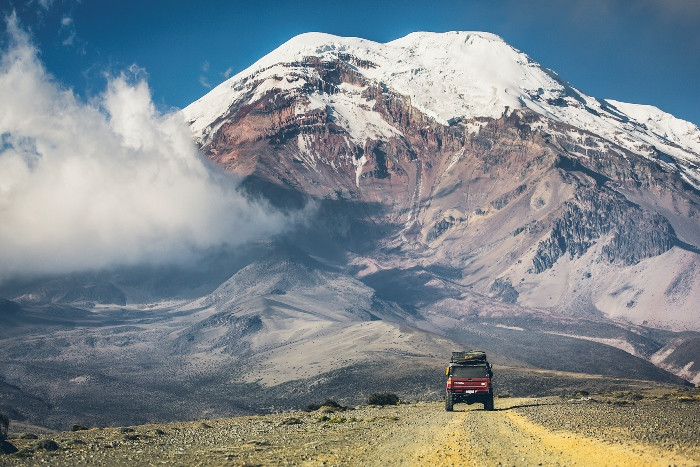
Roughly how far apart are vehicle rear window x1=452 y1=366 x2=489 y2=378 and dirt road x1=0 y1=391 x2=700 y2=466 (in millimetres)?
6434

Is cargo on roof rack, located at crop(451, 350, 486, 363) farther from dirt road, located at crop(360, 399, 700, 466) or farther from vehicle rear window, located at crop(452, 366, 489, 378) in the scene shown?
dirt road, located at crop(360, 399, 700, 466)

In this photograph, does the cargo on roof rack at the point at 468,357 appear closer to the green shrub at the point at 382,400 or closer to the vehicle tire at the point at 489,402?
the vehicle tire at the point at 489,402

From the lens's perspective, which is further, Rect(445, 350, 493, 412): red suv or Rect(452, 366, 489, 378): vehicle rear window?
Rect(452, 366, 489, 378): vehicle rear window

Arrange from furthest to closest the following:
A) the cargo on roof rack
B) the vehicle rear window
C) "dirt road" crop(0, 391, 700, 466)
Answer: the cargo on roof rack < the vehicle rear window < "dirt road" crop(0, 391, 700, 466)

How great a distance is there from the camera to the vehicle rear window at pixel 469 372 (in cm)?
4466

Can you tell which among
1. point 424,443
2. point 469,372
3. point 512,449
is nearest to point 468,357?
point 469,372

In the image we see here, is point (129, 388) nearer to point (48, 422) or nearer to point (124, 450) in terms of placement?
point (48, 422)

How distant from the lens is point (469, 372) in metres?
44.9

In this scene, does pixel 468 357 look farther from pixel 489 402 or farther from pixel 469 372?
pixel 489 402

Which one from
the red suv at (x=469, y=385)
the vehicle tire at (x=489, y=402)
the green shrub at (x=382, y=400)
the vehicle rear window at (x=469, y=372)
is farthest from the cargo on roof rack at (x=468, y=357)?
the green shrub at (x=382, y=400)

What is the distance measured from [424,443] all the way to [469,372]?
17955 millimetres

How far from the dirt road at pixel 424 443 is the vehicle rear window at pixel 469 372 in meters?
6.43

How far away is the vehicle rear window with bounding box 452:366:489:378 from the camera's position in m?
44.7

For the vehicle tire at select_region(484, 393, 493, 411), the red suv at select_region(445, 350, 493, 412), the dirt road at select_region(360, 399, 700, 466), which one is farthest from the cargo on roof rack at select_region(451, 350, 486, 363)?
the dirt road at select_region(360, 399, 700, 466)
